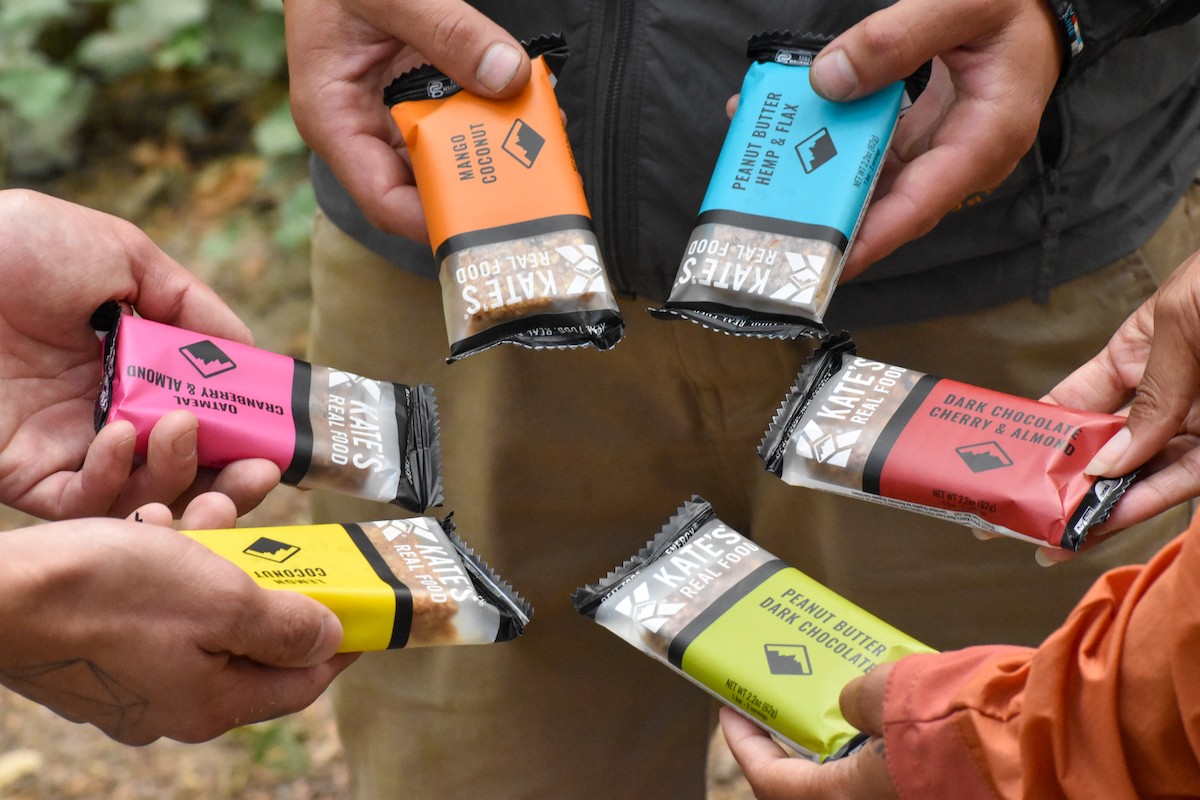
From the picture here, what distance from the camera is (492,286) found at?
3.71ft

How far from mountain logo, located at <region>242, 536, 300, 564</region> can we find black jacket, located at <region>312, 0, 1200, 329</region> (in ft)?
1.42

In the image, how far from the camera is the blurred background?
9.68 ft

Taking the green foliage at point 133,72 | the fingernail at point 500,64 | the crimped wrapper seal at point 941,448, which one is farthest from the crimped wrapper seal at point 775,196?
the green foliage at point 133,72

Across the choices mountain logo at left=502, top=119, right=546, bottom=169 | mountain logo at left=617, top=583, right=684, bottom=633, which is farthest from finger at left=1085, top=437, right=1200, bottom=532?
mountain logo at left=502, top=119, right=546, bottom=169

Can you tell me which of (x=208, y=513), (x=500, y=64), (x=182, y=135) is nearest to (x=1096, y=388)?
(x=500, y=64)

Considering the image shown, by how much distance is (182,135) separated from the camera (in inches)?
128

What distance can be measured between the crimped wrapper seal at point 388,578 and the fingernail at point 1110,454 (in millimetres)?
575

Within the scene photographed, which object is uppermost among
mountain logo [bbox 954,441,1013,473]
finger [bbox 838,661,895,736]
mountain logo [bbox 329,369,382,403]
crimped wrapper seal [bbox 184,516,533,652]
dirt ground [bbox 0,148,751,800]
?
mountain logo [bbox 954,441,1013,473]

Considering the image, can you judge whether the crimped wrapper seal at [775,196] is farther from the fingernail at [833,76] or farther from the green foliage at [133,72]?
the green foliage at [133,72]

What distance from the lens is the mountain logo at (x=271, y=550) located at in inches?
43.7

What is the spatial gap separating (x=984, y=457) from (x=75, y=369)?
951 mm

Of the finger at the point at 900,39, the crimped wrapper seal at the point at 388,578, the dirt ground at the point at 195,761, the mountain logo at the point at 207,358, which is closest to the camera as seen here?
the finger at the point at 900,39

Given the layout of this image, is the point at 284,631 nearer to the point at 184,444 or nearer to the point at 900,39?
the point at 184,444

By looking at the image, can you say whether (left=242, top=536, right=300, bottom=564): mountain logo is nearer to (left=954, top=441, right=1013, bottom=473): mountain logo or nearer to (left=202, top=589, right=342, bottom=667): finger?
(left=202, top=589, right=342, bottom=667): finger
